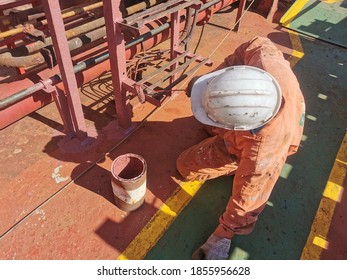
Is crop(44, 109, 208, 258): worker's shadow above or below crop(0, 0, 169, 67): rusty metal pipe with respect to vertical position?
below

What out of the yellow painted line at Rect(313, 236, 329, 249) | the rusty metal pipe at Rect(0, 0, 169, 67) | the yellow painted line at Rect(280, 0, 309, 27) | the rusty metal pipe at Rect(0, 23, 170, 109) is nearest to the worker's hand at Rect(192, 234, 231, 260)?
Answer: the yellow painted line at Rect(313, 236, 329, 249)

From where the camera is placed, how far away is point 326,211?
10.1ft

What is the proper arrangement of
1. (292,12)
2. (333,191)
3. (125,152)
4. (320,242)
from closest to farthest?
(320,242) → (333,191) → (125,152) → (292,12)

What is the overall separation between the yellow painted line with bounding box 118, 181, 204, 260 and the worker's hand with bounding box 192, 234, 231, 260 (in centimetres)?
43

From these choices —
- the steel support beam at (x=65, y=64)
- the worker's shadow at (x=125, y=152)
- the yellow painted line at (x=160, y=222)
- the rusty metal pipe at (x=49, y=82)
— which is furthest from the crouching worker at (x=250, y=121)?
the rusty metal pipe at (x=49, y=82)

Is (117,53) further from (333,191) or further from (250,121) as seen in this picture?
(333,191)

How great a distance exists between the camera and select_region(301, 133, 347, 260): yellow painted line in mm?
2744

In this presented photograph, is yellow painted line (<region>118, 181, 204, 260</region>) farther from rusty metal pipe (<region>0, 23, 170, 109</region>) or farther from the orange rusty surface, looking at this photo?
rusty metal pipe (<region>0, 23, 170, 109</region>)

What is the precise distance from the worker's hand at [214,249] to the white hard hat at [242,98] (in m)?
1.16

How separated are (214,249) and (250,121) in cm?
130

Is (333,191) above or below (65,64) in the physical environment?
below

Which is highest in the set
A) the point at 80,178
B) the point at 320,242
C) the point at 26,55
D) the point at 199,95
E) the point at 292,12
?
the point at 199,95

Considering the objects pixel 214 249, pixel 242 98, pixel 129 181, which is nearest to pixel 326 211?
pixel 214 249

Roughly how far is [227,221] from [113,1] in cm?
227
